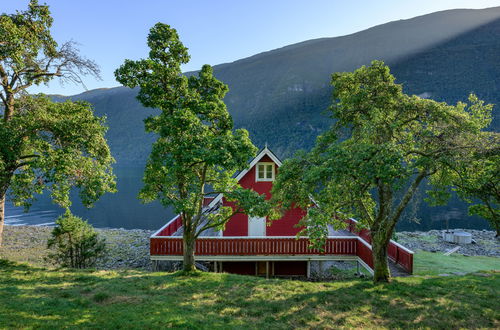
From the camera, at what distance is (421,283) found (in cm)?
1140

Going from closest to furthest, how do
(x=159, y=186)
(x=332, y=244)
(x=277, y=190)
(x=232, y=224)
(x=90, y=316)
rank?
1. (x=90, y=316)
2. (x=277, y=190)
3. (x=159, y=186)
4. (x=332, y=244)
5. (x=232, y=224)

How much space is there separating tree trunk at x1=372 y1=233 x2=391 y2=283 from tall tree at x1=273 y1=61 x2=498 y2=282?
0.04 m

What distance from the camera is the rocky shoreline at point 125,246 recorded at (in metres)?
22.4

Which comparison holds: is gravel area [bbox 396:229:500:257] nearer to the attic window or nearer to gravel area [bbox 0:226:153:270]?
the attic window

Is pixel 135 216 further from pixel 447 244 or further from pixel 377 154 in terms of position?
pixel 377 154

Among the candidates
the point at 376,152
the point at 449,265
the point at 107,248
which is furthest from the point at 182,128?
the point at 107,248

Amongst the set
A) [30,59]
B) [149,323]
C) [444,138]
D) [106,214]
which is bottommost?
[106,214]

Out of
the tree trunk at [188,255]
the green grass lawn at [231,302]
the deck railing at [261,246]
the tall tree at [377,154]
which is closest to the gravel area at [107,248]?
the deck railing at [261,246]

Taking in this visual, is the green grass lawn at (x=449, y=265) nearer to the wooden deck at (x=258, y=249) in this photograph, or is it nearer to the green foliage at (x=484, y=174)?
the wooden deck at (x=258, y=249)

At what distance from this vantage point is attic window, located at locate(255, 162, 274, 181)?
1745cm

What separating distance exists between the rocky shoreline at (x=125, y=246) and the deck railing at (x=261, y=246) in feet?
24.1

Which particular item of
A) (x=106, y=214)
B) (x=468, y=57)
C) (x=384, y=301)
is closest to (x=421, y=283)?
(x=384, y=301)

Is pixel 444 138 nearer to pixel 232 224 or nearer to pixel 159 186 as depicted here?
pixel 159 186

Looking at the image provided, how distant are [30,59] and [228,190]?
10160mm
